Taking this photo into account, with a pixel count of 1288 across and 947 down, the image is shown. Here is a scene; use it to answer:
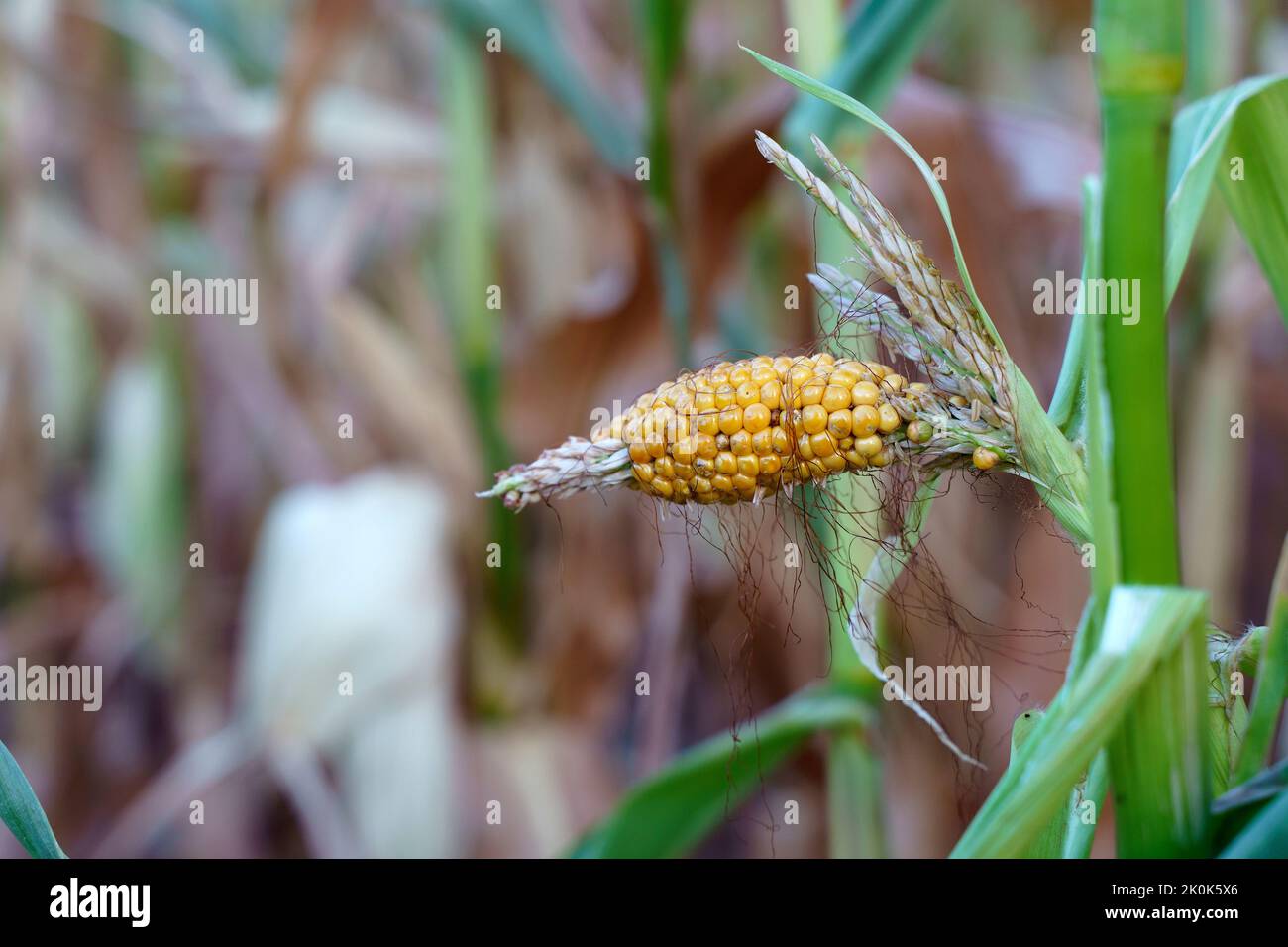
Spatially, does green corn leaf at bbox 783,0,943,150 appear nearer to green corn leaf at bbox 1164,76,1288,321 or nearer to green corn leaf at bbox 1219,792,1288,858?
green corn leaf at bbox 1164,76,1288,321

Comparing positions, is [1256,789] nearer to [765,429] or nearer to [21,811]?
[765,429]

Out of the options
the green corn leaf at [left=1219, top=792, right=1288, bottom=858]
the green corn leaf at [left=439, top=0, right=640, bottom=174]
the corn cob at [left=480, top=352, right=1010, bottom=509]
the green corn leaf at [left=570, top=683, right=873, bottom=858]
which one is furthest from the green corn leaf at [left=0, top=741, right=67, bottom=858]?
the green corn leaf at [left=439, top=0, right=640, bottom=174]

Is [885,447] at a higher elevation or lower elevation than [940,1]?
lower

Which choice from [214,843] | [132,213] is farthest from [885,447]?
[132,213]

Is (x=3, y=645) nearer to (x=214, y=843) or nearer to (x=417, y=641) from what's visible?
(x=214, y=843)

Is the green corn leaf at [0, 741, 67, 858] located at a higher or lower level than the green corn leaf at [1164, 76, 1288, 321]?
lower

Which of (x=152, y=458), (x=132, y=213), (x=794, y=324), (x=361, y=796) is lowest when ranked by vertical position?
(x=361, y=796)
